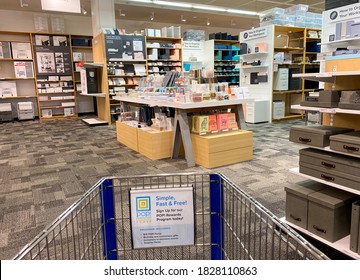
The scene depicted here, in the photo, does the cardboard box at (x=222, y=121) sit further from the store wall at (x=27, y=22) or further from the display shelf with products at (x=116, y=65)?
the store wall at (x=27, y=22)

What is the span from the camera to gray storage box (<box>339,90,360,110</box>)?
1.88 m

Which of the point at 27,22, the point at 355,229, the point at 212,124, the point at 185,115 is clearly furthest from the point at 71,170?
the point at 27,22

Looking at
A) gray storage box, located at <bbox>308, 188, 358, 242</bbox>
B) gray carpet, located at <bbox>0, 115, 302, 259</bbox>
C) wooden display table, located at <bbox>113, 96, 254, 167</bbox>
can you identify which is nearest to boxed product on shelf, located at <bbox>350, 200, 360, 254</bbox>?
gray storage box, located at <bbox>308, 188, 358, 242</bbox>

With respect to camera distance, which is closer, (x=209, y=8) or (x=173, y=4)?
(x=173, y=4)

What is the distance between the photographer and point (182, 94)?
→ 156 inches

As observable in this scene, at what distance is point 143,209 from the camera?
136cm

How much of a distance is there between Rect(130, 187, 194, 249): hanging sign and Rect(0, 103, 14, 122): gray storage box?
928 centimetres

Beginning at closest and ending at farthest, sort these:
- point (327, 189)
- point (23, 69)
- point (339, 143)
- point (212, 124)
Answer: point (339, 143), point (327, 189), point (212, 124), point (23, 69)

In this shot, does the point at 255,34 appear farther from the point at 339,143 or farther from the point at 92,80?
the point at 339,143

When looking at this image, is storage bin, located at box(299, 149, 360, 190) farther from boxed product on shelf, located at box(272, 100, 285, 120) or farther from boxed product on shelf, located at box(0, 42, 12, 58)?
boxed product on shelf, located at box(0, 42, 12, 58)

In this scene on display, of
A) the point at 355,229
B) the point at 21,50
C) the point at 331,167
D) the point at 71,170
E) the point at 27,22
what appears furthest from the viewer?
the point at 27,22

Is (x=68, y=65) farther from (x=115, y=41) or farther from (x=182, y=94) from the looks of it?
(x=182, y=94)

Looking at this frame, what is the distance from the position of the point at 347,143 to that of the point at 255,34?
21.6 ft
